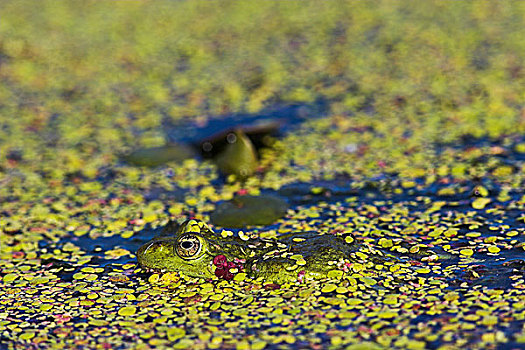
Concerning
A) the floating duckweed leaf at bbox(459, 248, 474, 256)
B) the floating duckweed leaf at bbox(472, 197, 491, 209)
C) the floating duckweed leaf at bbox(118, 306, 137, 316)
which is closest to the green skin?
the floating duckweed leaf at bbox(118, 306, 137, 316)

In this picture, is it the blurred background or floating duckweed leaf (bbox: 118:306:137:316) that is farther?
the blurred background

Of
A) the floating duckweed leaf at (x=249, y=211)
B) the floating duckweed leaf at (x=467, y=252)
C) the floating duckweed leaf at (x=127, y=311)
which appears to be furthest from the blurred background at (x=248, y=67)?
the floating duckweed leaf at (x=127, y=311)

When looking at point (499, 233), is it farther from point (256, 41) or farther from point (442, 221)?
point (256, 41)

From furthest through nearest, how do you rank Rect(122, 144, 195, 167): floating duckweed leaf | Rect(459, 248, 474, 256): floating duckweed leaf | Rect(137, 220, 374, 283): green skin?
Rect(122, 144, 195, 167): floating duckweed leaf, Rect(459, 248, 474, 256): floating duckweed leaf, Rect(137, 220, 374, 283): green skin

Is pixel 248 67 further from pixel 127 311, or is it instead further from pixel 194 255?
pixel 127 311

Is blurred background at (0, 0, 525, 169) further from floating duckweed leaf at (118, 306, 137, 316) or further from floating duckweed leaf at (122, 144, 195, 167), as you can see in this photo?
floating duckweed leaf at (118, 306, 137, 316)

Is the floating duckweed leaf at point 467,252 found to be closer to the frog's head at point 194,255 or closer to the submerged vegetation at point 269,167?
the submerged vegetation at point 269,167

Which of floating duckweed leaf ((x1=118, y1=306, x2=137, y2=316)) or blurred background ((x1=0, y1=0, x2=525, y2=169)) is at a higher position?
blurred background ((x1=0, y1=0, x2=525, y2=169))
